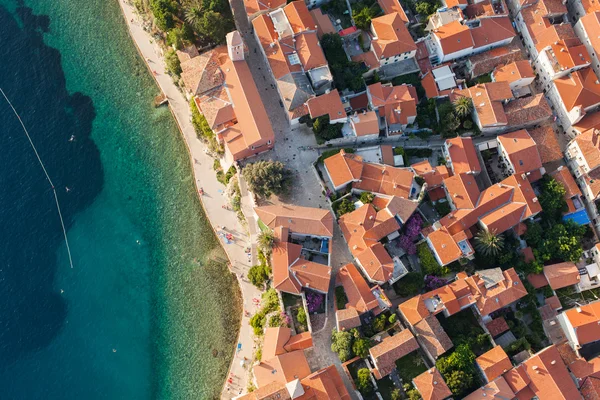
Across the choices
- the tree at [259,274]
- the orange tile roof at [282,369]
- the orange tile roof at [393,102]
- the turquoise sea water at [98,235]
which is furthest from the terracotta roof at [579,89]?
the turquoise sea water at [98,235]

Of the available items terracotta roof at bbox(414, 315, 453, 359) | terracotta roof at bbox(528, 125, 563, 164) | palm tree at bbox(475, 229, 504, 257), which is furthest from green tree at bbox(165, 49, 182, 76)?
terracotta roof at bbox(528, 125, 563, 164)

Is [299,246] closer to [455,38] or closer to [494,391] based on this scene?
[494,391]

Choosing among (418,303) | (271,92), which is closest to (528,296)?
(418,303)

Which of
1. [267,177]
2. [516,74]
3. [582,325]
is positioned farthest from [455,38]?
[582,325]

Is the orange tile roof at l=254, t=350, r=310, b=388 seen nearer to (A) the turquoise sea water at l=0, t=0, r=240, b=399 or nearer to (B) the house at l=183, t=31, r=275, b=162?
(A) the turquoise sea water at l=0, t=0, r=240, b=399

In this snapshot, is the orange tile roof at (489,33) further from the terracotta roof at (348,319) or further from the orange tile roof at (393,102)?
the terracotta roof at (348,319)

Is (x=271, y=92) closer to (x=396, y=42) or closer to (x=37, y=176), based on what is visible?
(x=396, y=42)
